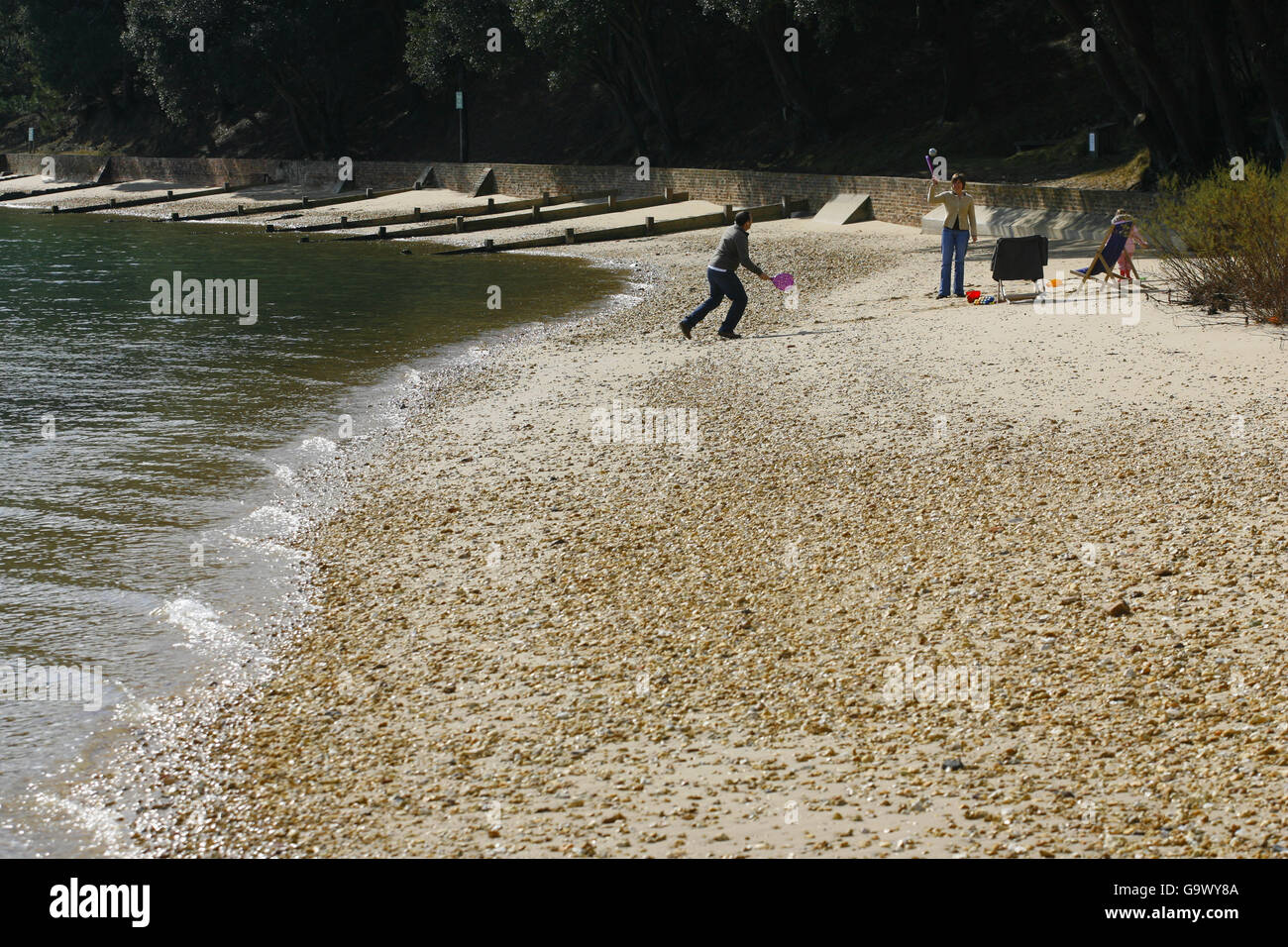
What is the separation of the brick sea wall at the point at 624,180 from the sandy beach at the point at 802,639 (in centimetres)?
1501

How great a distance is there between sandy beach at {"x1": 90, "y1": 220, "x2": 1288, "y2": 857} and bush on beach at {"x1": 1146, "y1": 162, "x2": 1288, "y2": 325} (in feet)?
3.01

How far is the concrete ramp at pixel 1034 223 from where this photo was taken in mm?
25234

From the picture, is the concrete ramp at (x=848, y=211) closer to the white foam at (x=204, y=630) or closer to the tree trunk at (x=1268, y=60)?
the tree trunk at (x=1268, y=60)

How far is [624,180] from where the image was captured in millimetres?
43844

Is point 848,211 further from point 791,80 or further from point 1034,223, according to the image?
point 791,80

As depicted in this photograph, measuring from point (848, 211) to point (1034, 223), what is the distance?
7878mm

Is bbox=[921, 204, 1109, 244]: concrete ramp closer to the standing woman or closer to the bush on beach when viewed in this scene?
the standing woman

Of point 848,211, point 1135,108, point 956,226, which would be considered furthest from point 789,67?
point 956,226

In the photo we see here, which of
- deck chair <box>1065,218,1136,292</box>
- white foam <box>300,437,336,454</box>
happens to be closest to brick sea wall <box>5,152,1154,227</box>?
deck chair <box>1065,218,1136,292</box>

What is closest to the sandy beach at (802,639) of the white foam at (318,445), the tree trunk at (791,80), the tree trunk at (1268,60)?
the white foam at (318,445)

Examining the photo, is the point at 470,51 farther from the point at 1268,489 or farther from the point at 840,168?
the point at 1268,489

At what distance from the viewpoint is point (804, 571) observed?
857 centimetres

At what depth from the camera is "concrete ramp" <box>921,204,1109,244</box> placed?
25234 mm
